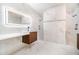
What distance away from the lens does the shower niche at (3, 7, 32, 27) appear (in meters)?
1.32

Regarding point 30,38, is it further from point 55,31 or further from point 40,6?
point 40,6

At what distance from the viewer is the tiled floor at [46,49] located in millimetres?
1395

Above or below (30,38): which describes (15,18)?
above

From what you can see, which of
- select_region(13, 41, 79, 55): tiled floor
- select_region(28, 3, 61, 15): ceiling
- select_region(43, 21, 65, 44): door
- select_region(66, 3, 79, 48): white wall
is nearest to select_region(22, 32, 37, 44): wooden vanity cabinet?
select_region(13, 41, 79, 55): tiled floor

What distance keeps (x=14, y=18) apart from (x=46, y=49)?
0.62m

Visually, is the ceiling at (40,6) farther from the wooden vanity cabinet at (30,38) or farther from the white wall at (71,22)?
the wooden vanity cabinet at (30,38)

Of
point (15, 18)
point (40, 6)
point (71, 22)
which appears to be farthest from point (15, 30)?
point (71, 22)

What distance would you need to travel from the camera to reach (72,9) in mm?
1393

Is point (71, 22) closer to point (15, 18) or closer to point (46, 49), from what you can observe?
point (46, 49)

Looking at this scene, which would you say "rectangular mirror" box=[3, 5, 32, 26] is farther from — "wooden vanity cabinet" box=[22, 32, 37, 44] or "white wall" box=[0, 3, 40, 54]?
"wooden vanity cabinet" box=[22, 32, 37, 44]

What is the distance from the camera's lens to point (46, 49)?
143 cm

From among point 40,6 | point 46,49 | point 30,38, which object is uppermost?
point 40,6

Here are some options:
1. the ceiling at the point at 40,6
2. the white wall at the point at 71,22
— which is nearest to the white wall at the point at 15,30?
the ceiling at the point at 40,6

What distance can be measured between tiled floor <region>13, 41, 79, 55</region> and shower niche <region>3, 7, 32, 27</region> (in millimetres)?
337
